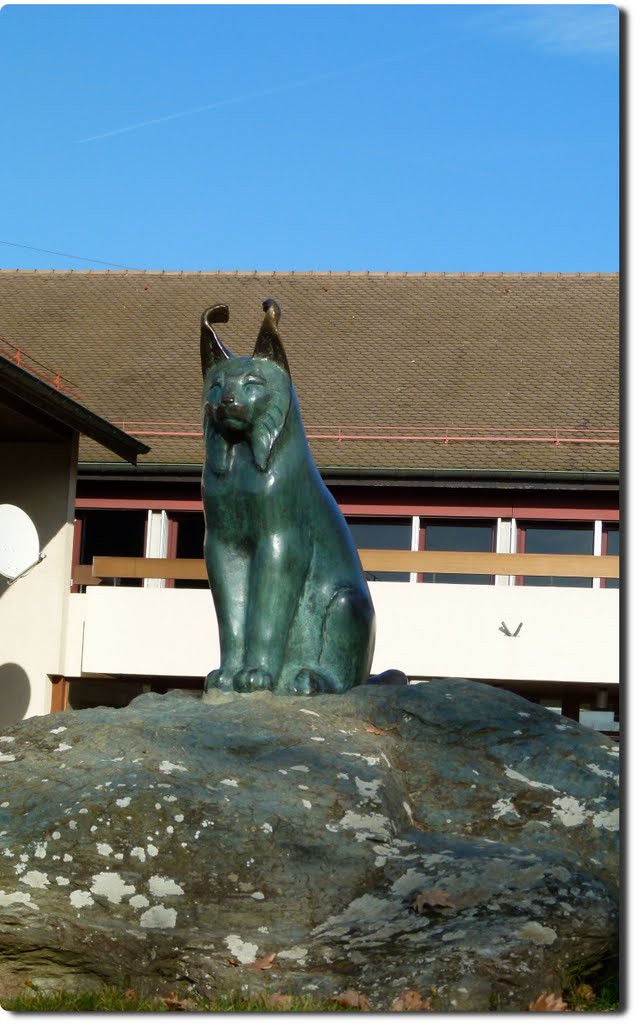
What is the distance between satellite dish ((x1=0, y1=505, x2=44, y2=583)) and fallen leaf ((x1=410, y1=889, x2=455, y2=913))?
10.8 m

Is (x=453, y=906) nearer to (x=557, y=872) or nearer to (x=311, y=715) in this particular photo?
(x=557, y=872)

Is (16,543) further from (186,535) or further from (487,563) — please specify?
(186,535)

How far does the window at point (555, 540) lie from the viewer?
21578 mm

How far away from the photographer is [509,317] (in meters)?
25.9

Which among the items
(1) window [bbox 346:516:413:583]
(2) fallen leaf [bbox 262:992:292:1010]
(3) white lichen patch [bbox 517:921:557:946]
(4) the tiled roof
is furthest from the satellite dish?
(3) white lichen patch [bbox 517:921:557:946]

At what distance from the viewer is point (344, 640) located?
786 centimetres

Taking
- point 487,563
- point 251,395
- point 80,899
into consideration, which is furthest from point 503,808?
point 487,563

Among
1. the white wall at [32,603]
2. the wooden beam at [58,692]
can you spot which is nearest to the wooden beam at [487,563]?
the white wall at [32,603]

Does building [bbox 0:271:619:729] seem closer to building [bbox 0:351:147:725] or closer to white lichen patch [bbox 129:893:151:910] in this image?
building [bbox 0:351:147:725]

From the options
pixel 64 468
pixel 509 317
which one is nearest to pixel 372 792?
pixel 64 468

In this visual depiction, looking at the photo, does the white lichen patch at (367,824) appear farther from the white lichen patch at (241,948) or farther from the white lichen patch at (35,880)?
the white lichen patch at (35,880)

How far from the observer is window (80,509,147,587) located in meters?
22.3

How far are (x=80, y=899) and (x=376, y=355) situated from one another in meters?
19.7

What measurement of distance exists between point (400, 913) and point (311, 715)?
1.50m
